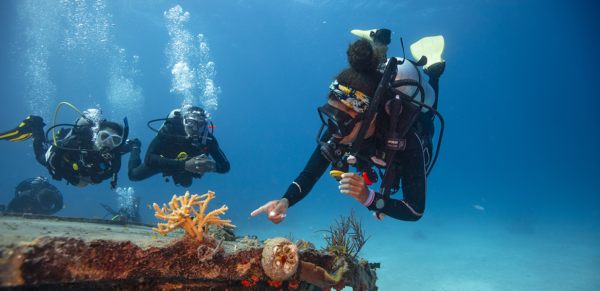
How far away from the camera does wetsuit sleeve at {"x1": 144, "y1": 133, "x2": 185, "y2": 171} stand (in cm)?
548

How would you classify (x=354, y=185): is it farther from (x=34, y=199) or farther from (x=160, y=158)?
(x=34, y=199)

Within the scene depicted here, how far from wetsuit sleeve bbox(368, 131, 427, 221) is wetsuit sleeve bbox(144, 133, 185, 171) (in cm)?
483

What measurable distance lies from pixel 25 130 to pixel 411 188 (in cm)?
1063

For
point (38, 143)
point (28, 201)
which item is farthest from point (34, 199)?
point (38, 143)

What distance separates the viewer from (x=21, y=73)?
61.1 m

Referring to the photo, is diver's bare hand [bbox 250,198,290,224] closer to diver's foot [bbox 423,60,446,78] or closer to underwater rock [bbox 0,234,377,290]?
underwater rock [bbox 0,234,377,290]

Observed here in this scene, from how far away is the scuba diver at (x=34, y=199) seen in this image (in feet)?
28.2

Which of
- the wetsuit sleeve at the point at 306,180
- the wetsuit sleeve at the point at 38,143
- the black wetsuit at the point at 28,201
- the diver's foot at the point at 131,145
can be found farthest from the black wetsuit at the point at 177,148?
the black wetsuit at the point at 28,201

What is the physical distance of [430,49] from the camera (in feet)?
13.5

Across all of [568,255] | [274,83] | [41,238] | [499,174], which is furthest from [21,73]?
[499,174]

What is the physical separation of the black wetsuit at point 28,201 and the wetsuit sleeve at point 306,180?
37.1ft

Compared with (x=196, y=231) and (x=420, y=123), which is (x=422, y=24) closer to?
(x=420, y=123)

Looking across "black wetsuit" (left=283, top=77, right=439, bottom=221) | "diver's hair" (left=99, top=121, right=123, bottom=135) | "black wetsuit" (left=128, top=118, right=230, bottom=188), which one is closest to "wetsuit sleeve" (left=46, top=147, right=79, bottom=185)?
"diver's hair" (left=99, top=121, right=123, bottom=135)

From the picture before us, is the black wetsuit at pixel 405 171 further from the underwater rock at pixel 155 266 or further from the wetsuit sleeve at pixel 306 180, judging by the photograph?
the underwater rock at pixel 155 266
